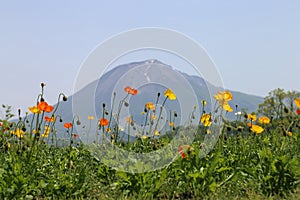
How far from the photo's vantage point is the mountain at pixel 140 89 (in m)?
5.02

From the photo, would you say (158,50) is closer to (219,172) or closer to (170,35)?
(170,35)

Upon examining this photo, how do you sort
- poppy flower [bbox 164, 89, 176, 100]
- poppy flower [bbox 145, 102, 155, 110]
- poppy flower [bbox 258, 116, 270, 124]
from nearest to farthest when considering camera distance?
1. poppy flower [bbox 164, 89, 176, 100]
2. poppy flower [bbox 145, 102, 155, 110]
3. poppy flower [bbox 258, 116, 270, 124]

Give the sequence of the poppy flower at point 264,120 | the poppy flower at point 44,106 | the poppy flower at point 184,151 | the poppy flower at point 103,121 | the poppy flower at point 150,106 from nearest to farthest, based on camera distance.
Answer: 1. the poppy flower at point 184,151
2. the poppy flower at point 44,106
3. the poppy flower at point 103,121
4. the poppy flower at point 150,106
5. the poppy flower at point 264,120

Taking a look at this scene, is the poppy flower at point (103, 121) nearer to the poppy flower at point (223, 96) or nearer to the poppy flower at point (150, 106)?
the poppy flower at point (150, 106)

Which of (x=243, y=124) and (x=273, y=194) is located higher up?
(x=243, y=124)

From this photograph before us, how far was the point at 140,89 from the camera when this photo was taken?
552 cm

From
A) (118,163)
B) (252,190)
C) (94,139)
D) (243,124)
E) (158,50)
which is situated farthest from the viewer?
(243,124)

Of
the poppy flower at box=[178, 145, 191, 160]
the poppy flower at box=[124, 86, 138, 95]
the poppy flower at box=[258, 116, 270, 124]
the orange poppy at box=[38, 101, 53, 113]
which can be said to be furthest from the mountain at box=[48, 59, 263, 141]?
the poppy flower at box=[258, 116, 270, 124]

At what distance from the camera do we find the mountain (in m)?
5.02

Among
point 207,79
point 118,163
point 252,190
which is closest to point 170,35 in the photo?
point 207,79

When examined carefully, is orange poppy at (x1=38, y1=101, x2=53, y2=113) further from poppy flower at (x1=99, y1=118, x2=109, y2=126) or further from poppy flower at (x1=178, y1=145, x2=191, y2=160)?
poppy flower at (x1=178, y1=145, x2=191, y2=160)

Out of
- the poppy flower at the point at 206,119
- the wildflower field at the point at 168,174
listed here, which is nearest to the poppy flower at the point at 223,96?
the wildflower field at the point at 168,174

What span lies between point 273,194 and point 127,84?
6.67 feet

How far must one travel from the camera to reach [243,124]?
6.65m
